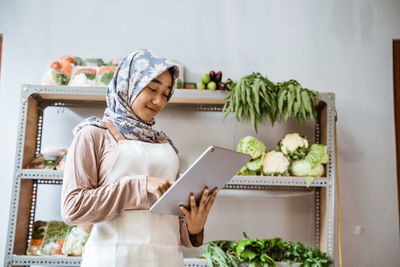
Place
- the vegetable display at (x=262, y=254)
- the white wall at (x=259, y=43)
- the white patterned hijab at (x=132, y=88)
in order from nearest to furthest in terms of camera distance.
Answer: the white patterned hijab at (x=132, y=88), the vegetable display at (x=262, y=254), the white wall at (x=259, y=43)

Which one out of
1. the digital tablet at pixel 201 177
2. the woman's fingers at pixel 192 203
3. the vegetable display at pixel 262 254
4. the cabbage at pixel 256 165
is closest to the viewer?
the digital tablet at pixel 201 177

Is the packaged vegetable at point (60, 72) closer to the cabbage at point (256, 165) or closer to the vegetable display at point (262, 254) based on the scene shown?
the cabbage at point (256, 165)

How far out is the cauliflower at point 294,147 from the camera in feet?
7.65

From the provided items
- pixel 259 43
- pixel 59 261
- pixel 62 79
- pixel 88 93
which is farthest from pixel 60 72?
pixel 259 43

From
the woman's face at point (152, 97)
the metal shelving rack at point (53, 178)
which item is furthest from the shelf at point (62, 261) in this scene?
the woman's face at point (152, 97)

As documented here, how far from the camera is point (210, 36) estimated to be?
9.17 feet

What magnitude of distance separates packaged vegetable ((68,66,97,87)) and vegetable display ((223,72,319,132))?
864mm

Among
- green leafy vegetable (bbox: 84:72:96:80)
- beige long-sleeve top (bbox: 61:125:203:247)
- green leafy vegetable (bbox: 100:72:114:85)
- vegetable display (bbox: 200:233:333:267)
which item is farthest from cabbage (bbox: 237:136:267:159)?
beige long-sleeve top (bbox: 61:125:203:247)

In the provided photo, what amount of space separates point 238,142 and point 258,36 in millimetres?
823

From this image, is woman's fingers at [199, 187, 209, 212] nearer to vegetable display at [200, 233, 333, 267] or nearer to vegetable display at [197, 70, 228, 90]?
vegetable display at [200, 233, 333, 267]

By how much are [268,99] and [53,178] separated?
4.53 ft

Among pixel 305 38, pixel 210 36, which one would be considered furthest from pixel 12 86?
pixel 305 38

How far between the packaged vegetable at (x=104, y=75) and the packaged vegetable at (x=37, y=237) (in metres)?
0.97

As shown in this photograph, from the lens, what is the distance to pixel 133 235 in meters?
1.15
